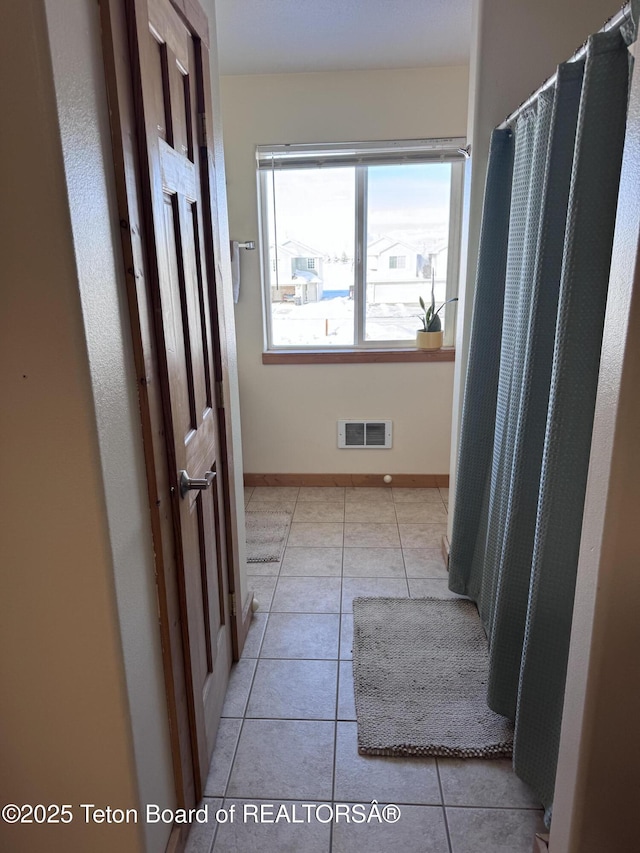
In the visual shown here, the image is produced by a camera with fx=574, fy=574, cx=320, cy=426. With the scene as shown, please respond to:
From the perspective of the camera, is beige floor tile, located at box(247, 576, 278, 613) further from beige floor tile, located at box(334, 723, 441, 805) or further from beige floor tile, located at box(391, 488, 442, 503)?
beige floor tile, located at box(391, 488, 442, 503)

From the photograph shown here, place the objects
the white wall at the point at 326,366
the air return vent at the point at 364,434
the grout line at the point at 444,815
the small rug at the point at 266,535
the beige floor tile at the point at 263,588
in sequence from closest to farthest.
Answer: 1. the grout line at the point at 444,815
2. the beige floor tile at the point at 263,588
3. the small rug at the point at 266,535
4. the white wall at the point at 326,366
5. the air return vent at the point at 364,434

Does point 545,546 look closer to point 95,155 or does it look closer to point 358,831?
point 358,831

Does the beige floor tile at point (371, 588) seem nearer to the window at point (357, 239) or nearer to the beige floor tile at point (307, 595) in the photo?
the beige floor tile at point (307, 595)

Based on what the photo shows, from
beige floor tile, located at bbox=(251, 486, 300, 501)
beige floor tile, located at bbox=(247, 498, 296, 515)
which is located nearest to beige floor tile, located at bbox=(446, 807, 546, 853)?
beige floor tile, located at bbox=(247, 498, 296, 515)

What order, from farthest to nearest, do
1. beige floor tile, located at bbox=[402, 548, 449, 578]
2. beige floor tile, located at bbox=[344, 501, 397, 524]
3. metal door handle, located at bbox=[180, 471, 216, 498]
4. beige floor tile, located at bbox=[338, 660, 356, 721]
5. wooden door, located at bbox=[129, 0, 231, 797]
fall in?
beige floor tile, located at bbox=[344, 501, 397, 524] → beige floor tile, located at bbox=[402, 548, 449, 578] → beige floor tile, located at bbox=[338, 660, 356, 721] → metal door handle, located at bbox=[180, 471, 216, 498] → wooden door, located at bbox=[129, 0, 231, 797]

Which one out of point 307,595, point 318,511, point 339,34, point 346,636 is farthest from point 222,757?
point 339,34

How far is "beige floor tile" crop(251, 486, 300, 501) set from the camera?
Result: 3.59 metres

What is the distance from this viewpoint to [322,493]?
3656mm

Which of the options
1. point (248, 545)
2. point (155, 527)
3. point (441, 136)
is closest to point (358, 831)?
point (155, 527)

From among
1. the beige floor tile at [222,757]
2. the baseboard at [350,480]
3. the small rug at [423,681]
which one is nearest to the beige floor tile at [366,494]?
the baseboard at [350,480]

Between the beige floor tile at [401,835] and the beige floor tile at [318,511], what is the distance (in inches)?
72.3

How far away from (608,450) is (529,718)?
0.86 metres

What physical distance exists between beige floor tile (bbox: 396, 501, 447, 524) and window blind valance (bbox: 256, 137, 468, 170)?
1986 mm

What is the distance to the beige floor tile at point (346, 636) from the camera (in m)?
2.15
